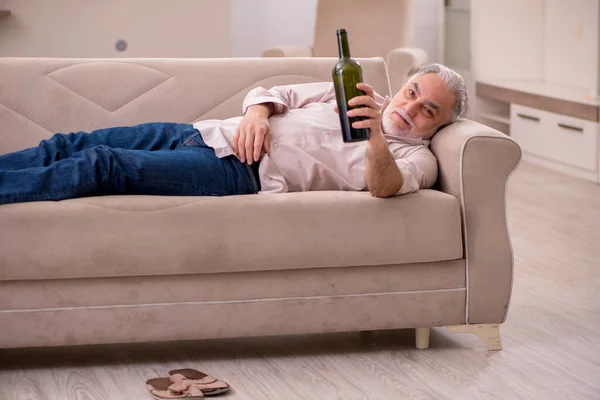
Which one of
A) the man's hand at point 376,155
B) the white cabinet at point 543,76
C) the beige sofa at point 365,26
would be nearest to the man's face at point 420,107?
the man's hand at point 376,155

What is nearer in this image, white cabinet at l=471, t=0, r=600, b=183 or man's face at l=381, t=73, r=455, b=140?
man's face at l=381, t=73, r=455, b=140

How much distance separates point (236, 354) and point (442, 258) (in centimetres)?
63

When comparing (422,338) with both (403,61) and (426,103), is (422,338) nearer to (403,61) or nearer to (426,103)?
(426,103)

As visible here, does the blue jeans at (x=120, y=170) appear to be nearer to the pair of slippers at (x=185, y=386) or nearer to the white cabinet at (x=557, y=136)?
the pair of slippers at (x=185, y=386)

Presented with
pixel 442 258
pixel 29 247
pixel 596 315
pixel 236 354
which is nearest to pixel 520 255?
pixel 596 315

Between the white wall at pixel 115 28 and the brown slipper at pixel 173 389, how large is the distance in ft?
10.3

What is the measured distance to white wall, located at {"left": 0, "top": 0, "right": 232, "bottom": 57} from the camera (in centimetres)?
500

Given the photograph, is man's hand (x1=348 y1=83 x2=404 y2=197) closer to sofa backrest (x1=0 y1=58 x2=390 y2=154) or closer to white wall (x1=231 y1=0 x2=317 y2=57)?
sofa backrest (x1=0 y1=58 x2=390 y2=154)

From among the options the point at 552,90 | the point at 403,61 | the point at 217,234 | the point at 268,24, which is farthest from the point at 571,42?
the point at 217,234

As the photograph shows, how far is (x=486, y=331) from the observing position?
2611mm

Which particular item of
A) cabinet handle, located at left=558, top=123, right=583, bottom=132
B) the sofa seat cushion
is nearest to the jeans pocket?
the sofa seat cushion

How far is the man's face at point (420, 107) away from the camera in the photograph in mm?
2656

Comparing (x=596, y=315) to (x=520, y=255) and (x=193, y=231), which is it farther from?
(x=193, y=231)

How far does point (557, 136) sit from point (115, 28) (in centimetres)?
251
